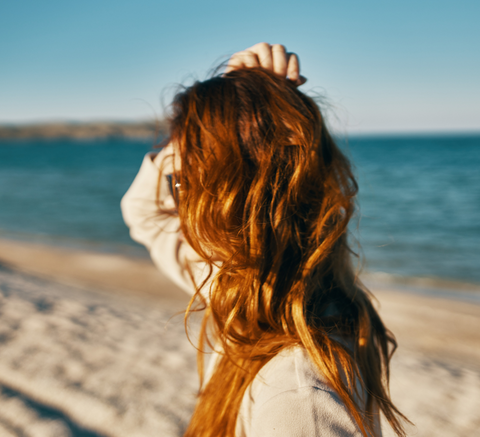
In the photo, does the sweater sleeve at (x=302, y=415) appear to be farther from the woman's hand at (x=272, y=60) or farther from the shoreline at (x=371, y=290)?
the shoreline at (x=371, y=290)

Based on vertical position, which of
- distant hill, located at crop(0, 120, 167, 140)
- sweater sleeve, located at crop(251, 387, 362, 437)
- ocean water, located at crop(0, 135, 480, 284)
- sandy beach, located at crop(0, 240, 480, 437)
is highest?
sweater sleeve, located at crop(251, 387, 362, 437)

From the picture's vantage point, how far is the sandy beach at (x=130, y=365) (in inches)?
110

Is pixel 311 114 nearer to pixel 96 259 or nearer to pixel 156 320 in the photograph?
pixel 156 320

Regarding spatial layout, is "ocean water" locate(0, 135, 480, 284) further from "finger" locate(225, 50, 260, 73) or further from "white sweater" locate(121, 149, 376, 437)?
"white sweater" locate(121, 149, 376, 437)

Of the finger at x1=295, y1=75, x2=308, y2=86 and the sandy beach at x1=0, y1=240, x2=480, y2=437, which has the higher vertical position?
the finger at x1=295, y1=75, x2=308, y2=86

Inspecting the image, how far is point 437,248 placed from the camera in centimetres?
1045

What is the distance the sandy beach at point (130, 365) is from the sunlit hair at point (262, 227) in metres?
1.55

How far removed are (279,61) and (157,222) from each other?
3.15ft

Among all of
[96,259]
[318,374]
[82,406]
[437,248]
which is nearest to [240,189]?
[318,374]

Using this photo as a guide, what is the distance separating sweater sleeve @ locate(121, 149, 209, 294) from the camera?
1680 mm

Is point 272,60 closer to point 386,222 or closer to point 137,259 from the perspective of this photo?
point 137,259

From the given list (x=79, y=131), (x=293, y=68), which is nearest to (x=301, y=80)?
(x=293, y=68)

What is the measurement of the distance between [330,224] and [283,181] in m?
0.24

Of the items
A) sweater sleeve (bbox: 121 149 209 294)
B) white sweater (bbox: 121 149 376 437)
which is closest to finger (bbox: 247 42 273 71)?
sweater sleeve (bbox: 121 149 209 294)
